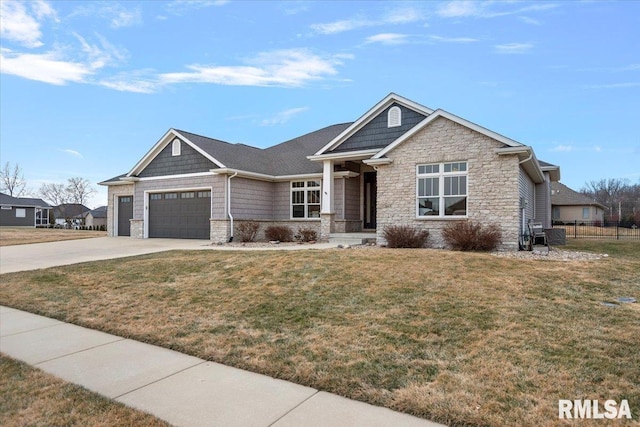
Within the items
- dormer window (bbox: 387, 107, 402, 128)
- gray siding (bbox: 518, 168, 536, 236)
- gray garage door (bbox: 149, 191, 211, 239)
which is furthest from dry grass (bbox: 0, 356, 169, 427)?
gray garage door (bbox: 149, 191, 211, 239)

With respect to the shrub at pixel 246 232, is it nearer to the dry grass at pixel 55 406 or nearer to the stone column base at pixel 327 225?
the stone column base at pixel 327 225

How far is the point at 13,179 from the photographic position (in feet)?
202

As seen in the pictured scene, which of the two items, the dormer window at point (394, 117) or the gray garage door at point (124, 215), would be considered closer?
the dormer window at point (394, 117)

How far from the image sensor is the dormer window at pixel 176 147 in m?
19.8

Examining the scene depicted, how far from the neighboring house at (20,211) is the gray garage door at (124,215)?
35.8 m

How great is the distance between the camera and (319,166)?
18859 millimetres

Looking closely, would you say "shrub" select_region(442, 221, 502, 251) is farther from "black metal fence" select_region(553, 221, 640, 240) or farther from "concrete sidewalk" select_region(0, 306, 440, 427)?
"black metal fence" select_region(553, 221, 640, 240)

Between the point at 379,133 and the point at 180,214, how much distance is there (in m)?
11.2

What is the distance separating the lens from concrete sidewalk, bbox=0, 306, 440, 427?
9.94 feet

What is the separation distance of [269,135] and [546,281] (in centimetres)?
2761

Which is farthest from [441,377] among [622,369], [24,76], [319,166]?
[24,76]

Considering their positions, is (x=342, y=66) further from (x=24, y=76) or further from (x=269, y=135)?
(x=269, y=135)

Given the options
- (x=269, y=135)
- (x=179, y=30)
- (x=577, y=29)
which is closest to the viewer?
(x=577, y=29)

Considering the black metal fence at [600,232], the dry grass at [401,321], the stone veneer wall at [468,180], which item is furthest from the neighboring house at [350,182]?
the black metal fence at [600,232]
